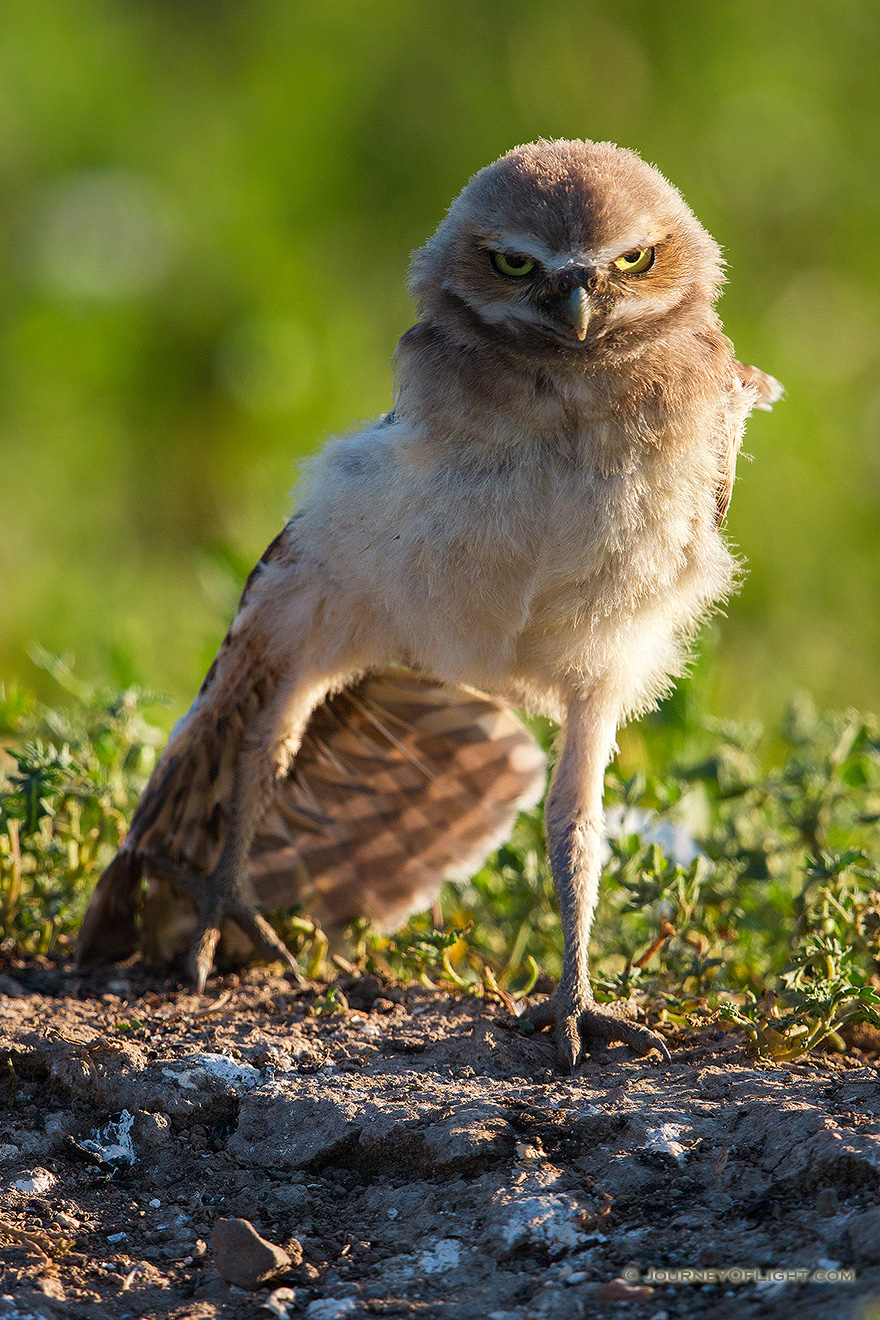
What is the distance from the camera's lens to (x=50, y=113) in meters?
9.82

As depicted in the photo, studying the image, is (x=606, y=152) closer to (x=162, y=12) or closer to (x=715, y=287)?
(x=715, y=287)

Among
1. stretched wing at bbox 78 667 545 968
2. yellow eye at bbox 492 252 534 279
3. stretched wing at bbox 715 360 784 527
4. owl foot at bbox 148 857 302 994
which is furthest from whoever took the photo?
stretched wing at bbox 78 667 545 968

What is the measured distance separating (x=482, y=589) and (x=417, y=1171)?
1.50 m

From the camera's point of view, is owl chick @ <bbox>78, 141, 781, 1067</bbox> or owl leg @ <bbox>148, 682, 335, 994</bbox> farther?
owl leg @ <bbox>148, 682, 335, 994</bbox>

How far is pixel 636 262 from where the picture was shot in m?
3.62

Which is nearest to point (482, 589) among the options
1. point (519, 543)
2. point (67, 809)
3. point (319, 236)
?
point (519, 543)

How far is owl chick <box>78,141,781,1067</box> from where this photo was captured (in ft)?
11.7

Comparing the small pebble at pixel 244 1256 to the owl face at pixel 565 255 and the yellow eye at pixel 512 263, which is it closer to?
the owl face at pixel 565 255

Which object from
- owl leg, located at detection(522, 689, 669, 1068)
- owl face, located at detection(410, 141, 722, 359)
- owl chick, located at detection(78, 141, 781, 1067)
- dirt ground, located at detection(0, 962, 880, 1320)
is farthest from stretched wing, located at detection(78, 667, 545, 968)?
owl face, located at detection(410, 141, 722, 359)

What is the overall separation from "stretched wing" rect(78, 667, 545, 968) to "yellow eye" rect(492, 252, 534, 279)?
1.48 metres

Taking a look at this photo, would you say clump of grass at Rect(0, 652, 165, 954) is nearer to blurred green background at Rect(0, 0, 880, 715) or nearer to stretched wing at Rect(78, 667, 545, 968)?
stretched wing at Rect(78, 667, 545, 968)

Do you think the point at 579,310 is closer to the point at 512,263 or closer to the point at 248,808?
the point at 512,263

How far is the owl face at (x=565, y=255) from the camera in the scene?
3502mm

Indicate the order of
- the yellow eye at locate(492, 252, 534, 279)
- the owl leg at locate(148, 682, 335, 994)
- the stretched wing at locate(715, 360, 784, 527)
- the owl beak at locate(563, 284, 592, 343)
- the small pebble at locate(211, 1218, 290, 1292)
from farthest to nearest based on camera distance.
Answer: the owl leg at locate(148, 682, 335, 994), the stretched wing at locate(715, 360, 784, 527), the yellow eye at locate(492, 252, 534, 279), the owl beak at locate(563, 284, 592, 343), the small pebble at locate(211, 1218, 290, 1292)
